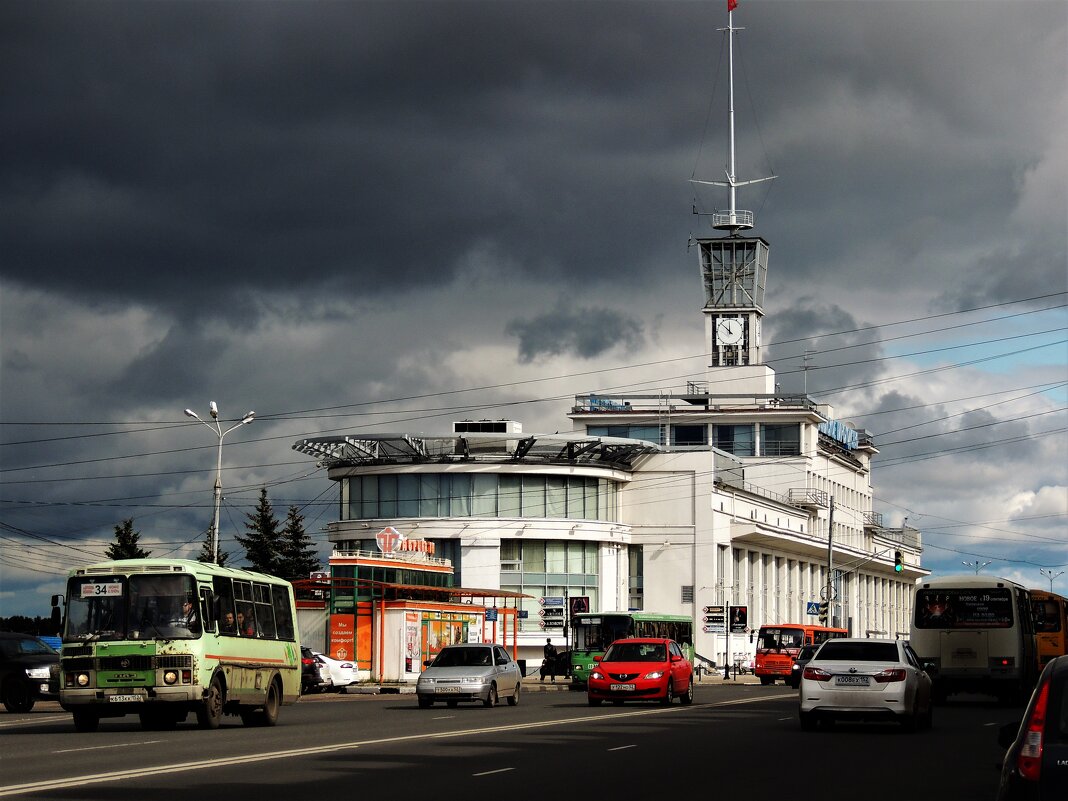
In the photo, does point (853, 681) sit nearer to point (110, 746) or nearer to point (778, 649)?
point (110, 746)

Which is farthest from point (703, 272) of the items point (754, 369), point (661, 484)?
point (661, 484)

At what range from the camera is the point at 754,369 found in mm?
117000

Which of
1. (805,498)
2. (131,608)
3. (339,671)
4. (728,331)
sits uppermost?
(728,331)

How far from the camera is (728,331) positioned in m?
122

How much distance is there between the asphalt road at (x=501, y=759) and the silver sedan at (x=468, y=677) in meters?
3.92

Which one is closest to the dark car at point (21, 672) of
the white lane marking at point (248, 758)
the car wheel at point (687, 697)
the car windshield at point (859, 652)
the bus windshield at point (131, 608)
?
the bus windshield at point (131, 608)

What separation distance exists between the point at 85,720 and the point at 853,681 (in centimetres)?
1256

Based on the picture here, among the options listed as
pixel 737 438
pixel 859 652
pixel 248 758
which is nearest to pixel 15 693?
pixel 248 758

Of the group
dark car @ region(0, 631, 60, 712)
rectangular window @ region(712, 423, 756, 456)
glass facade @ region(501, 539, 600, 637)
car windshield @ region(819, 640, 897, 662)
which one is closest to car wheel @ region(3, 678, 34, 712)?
dark car @ region(0, 631, 60, 712)

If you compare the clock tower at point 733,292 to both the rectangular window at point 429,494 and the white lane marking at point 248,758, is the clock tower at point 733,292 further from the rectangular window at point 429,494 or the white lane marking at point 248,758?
the white lane marking at point 248,758

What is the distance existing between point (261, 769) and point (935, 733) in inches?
503

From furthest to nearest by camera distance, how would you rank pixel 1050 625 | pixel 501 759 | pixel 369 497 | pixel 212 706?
pixel 369 497
pixel 1050 625
pixel 212 706
pixel 501 759

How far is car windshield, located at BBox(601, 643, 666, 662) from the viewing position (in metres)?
34.9

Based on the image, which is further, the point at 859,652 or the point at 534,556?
the point at 534,556
